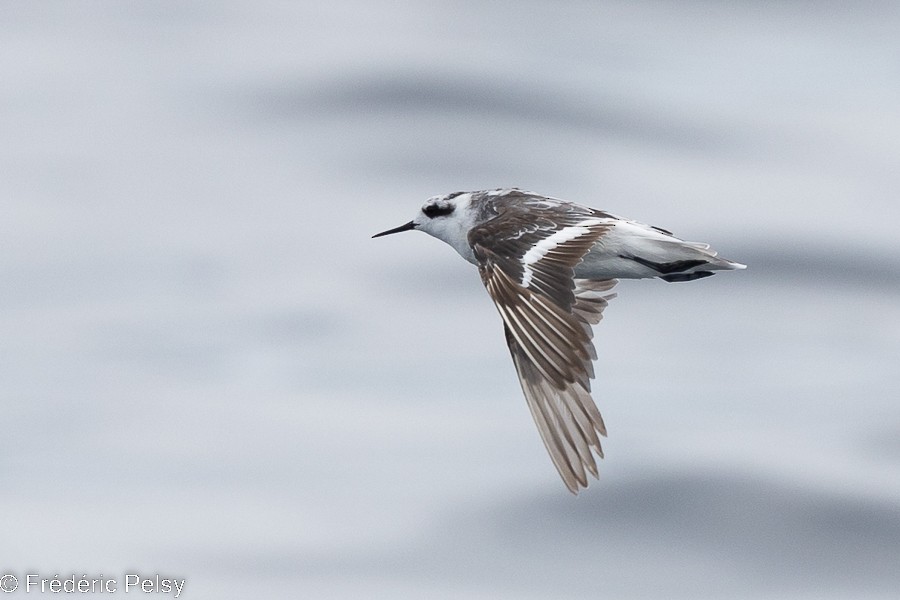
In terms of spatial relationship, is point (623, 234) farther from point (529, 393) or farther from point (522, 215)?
point (529, 393)

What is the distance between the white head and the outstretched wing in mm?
491

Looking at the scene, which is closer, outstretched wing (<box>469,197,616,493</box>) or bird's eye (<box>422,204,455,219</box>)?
outstretched wing (<box>469,197,616,493</box>)

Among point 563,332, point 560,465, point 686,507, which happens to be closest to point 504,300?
point 563,332

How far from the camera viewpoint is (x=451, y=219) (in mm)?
11555

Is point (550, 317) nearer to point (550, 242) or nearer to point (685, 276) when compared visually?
point (550, 242)

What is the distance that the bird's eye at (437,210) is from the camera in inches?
458

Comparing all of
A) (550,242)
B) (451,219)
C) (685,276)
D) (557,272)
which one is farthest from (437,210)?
(557,272)

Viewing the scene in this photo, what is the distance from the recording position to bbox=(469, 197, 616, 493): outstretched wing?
9.24m

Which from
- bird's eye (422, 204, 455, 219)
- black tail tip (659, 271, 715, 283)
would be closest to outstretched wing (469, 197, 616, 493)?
black tail tip (659, 271, 715, 283)

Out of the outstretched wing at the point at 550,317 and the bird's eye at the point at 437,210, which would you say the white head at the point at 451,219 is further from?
the outstretched wing at the point at 550,317

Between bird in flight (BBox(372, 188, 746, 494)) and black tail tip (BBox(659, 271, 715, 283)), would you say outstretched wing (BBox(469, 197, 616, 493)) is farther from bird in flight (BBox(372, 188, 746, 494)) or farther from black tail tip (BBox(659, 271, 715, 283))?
black tail tip (BBox(659, 271, 715, 283))

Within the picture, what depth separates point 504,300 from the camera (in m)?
9.89

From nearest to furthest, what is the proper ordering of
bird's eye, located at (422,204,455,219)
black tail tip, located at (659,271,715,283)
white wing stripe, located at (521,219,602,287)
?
white wing stripe, located at (521,219,602,287) → black tail tip, located at (659,271,715,283) → bird's eye, located at (422,204,455,219)

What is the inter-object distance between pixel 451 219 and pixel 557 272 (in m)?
1.73
